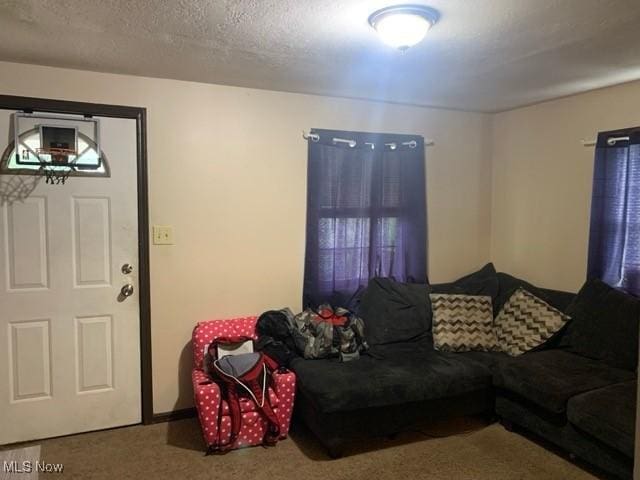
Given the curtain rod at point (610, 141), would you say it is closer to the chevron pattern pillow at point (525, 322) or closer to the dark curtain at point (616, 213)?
the dark curtain at point (616, 213)

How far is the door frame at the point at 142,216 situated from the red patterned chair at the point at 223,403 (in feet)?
1.00

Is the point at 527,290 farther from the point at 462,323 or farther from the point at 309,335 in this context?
the point at 309,335

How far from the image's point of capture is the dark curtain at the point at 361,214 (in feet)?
11.4

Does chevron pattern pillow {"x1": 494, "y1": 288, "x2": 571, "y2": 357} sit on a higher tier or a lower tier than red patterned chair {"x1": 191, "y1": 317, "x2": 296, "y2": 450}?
higher

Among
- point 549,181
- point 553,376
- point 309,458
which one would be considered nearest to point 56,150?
point 309,458

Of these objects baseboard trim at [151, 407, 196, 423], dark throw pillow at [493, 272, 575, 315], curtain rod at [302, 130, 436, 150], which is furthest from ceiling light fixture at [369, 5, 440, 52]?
baseboard trim at [151, 407, 196, 423]

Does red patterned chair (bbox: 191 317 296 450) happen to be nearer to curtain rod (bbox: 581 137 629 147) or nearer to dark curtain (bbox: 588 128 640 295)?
dark curtain (bbox: 588 128 640 295)

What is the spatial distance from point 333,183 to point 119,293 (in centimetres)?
164

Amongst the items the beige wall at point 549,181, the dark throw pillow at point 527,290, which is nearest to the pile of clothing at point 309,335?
the dark throw pillow at point 527,290

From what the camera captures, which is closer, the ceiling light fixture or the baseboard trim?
the ceiling light fixture

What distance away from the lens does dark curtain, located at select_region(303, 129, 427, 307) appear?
3.47m

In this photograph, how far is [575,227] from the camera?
3.48m

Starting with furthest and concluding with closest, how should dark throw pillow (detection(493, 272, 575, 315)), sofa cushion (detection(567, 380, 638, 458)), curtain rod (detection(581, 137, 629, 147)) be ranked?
dark throw pillow (detection(493, 272, 575, 315)) < curtain rod (detection(581, 137, 629, 147)) < sofa cushion (detection(567, 380, 638, 458))

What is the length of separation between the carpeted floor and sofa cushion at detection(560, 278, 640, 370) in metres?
0.70
